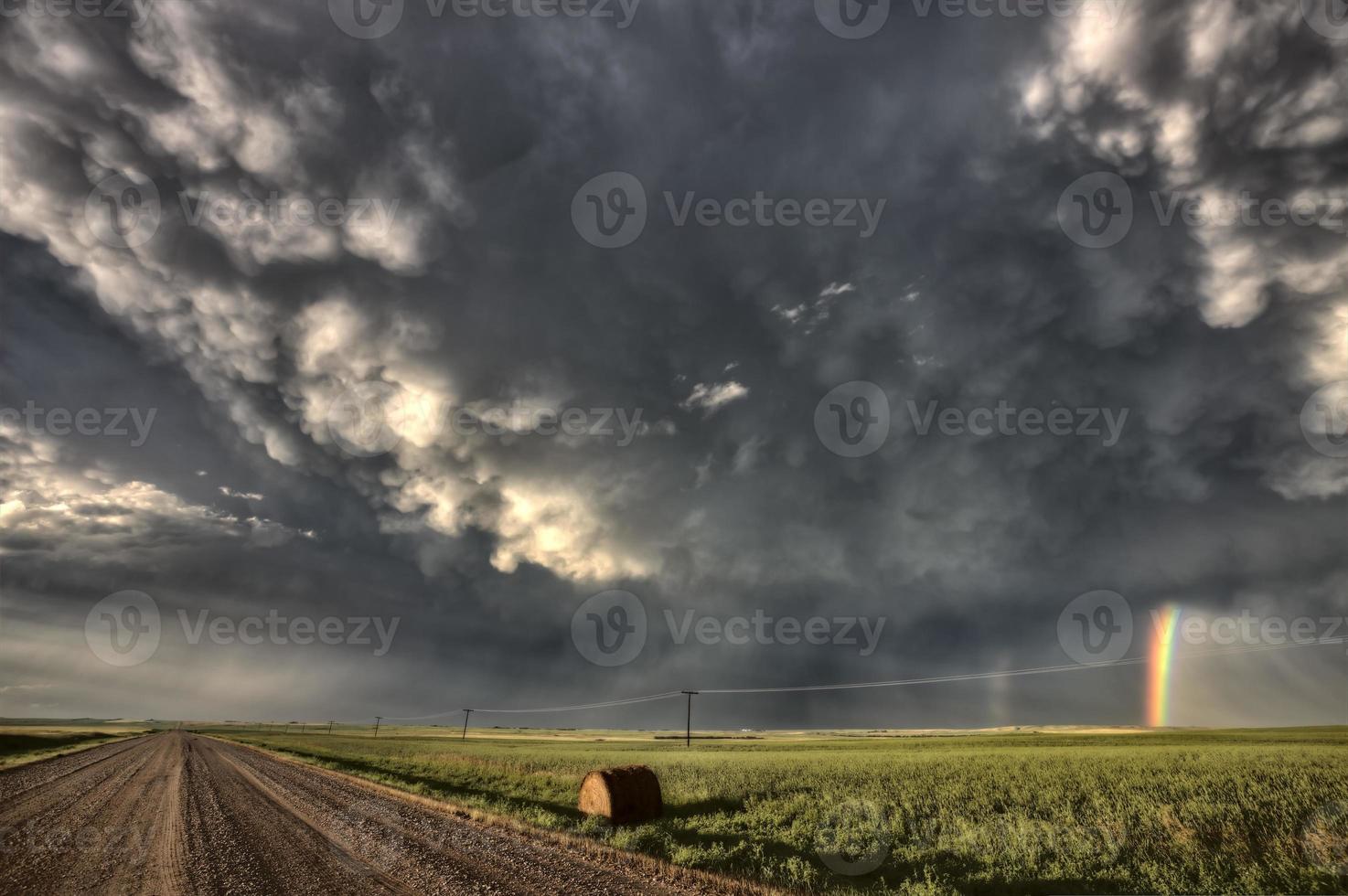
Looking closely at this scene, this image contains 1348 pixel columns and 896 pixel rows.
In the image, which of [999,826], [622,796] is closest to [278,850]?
[622,796]

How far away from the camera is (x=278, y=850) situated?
14.8 metres

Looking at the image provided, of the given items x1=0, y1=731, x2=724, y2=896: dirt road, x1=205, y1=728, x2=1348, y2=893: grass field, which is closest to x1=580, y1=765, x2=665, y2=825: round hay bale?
x1=205, y1=728, x2=1348, y2=893: grass field

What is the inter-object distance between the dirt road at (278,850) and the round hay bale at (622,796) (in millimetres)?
2740

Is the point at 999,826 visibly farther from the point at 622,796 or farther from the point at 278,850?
the point at 278,850

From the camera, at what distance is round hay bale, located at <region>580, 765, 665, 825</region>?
19.2 m

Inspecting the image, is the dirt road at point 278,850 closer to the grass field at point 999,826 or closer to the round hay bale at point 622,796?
the grass field at point 999,826

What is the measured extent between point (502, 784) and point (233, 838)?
51.4ft

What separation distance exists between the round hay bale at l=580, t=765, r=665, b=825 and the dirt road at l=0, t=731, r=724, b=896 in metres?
2.74

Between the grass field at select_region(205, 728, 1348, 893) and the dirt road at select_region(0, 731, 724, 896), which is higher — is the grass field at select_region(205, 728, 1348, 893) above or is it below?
below

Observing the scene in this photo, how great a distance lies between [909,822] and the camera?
17.6 meters

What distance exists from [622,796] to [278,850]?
10203mm

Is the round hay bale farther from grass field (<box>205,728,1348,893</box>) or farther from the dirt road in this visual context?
the dirt road

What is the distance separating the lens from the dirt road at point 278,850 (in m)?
12.3

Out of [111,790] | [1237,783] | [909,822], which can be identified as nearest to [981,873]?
[909,822]
